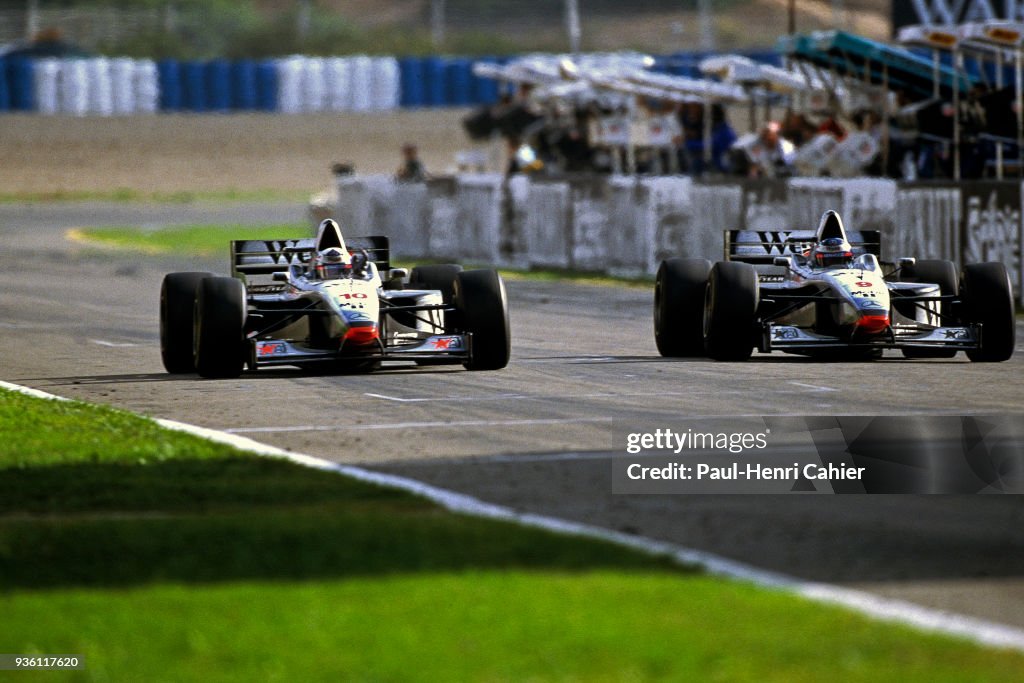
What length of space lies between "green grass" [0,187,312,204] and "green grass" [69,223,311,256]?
38.5 feet

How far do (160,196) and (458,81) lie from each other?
916 cm

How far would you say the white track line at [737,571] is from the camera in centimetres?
614

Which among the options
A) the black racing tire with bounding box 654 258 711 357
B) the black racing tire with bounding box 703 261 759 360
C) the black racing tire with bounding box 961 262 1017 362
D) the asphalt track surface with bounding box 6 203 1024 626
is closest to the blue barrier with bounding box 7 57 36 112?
the asphalt track surface with bounding box 6 203 1024 626

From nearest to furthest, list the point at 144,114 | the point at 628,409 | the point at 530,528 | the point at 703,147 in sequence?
the point at 530,528
the point at 628,409
the point at 703,147
the point at 144,114

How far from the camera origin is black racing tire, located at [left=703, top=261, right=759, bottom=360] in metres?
14.3

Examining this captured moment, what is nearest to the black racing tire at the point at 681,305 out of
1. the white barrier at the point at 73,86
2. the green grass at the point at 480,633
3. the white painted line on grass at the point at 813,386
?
the white painted line on grass at the point at 813,386

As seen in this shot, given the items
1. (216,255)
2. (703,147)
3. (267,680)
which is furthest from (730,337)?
(216,255)

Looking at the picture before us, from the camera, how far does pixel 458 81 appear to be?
55.8 metres

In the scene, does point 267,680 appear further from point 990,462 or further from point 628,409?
point 628,409

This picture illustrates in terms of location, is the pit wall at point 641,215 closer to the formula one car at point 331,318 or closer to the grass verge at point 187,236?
the grass verge at point 187,236

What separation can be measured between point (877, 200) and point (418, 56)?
40.9 metres

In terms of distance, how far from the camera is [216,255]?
33000 millimetres

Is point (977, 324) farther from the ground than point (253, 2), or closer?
closer

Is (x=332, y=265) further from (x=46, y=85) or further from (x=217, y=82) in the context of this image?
(x=217, y=82)
